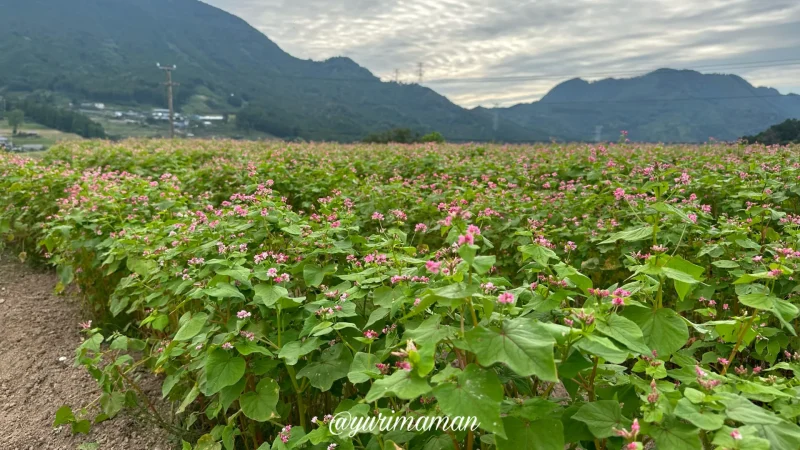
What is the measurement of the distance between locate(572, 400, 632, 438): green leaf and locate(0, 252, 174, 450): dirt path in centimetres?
219

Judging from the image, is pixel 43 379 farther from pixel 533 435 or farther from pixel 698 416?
pixel 698 416

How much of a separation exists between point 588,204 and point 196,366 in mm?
3103

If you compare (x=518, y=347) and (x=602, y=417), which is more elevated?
(x=518, y=347)

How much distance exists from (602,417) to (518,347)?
1.09 feet

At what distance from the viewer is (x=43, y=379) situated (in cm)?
310

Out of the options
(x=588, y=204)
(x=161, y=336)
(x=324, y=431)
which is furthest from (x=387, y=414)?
(x=588, y=204)

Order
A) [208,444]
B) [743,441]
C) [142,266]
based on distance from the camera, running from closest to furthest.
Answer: [743,441]
[208,444]
[142,266]

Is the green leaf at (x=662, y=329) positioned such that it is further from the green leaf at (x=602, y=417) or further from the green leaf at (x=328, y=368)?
the green leaf at (x=328, y=368)

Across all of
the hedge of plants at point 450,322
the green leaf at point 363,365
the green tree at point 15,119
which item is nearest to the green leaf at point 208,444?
the hedge of plants at point 450,322

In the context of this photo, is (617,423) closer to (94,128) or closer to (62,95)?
(94,128)

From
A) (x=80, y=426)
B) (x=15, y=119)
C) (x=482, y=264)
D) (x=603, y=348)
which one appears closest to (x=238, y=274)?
(x=482, y=264)

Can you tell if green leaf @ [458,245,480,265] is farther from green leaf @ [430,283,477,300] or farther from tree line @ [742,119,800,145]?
tree line @ [742,119,800,145]

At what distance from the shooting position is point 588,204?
12.1 ft

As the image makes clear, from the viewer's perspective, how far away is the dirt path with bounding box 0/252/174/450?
253 centimetres
